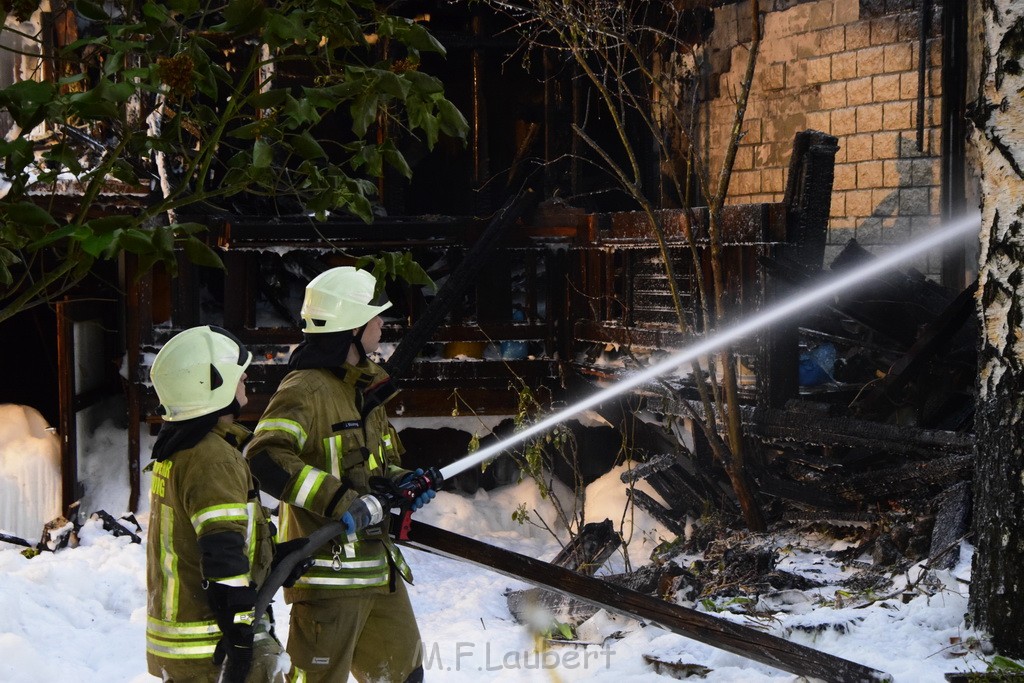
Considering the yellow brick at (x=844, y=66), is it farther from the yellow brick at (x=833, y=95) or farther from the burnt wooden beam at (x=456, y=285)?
the burnt wooden beam at (x=456, y=285)

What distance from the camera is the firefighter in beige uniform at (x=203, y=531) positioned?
3.12 m

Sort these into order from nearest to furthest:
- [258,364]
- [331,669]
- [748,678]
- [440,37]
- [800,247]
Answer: [331,669]
[748,678]
[800,247]
[258,364]
[440,37]

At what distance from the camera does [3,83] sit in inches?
366

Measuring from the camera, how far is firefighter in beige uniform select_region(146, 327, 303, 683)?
123 inches

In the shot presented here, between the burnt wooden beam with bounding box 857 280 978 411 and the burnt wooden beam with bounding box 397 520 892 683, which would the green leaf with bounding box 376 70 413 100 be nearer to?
the burnt wooden beam with bounding box 397 520 892 683

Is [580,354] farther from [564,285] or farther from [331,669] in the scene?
[331,669]

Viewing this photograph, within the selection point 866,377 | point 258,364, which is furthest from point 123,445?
point 866,377

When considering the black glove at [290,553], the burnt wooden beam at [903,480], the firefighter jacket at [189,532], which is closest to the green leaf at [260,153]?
the firefighter jacket at [189,532]

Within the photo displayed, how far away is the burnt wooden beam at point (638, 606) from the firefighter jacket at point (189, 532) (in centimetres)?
92

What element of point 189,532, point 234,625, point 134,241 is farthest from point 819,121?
point 134,241

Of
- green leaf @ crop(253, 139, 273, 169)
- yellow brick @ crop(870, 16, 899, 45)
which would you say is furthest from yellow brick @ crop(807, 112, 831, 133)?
green leaf @ crop(253, 139, 273, 169)

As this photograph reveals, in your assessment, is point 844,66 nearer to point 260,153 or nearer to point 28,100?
point 260,153

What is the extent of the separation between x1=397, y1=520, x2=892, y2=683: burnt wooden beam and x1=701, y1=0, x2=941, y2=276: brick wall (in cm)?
603

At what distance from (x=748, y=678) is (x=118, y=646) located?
11.5ft
